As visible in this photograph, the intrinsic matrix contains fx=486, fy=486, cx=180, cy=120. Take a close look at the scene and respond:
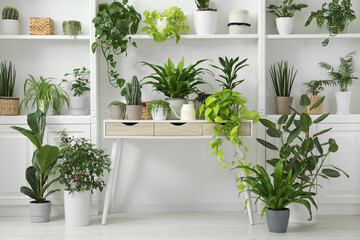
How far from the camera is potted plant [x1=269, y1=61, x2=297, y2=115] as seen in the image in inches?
179

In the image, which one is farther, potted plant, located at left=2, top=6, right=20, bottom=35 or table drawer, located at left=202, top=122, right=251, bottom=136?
potted plant, located at left=2, top=6, right=20, bottom=35

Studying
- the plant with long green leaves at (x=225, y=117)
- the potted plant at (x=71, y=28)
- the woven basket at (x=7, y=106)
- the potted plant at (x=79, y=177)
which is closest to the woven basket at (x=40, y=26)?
the potted plant at (x=71, y=28)

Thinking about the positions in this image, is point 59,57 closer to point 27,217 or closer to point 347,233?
point 27,217

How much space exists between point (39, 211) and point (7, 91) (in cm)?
118

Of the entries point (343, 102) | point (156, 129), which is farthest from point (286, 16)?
point (156, 129)

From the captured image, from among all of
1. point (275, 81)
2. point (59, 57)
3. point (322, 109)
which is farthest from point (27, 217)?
point (322, 109)

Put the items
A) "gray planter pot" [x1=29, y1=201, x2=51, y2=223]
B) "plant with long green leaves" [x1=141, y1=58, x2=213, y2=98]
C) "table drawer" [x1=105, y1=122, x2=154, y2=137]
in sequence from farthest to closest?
"plant with long green leaves" [x1=141, y1=58, x2=213, y2=98], "gray planter pot" [x1=29, y1=201, x2=51, y2=223], "table drawer" [x1=105, y1=122, x2=154, y2=137]

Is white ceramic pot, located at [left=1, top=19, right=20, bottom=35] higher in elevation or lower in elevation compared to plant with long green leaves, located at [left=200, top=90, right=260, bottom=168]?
higher

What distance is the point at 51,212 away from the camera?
452 centimetres

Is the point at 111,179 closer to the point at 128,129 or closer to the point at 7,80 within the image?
the point at 128,129

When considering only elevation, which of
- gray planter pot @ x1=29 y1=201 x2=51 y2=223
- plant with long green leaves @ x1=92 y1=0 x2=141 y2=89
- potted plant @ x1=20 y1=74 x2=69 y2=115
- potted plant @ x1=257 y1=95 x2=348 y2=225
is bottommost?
gray planter pot @ x1=29 y1=201 x2=51 y2=223

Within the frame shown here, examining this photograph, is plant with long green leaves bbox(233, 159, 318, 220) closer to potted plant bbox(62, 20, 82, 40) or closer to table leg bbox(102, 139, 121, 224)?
table leg bbox(102, 139, 121, 224)

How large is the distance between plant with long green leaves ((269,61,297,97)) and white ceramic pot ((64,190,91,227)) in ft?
6.63

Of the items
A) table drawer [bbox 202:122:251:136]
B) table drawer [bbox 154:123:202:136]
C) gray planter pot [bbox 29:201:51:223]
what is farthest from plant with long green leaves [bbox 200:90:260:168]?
gray planter pot [bbox 29:201:51:223]
